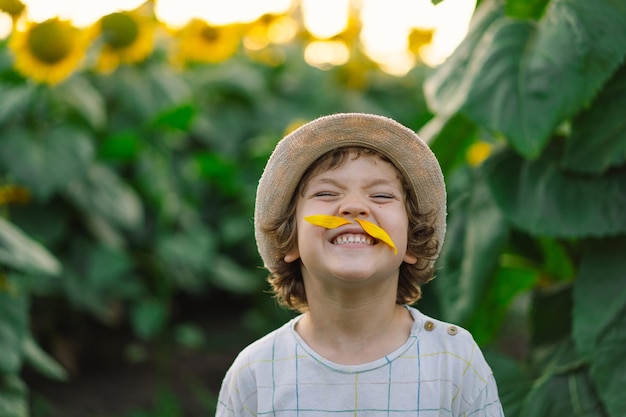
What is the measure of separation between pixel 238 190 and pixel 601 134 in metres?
2.63

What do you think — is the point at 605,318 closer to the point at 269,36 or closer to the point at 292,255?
the point at 292,255

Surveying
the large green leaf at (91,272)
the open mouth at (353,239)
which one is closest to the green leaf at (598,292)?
the open mouth at (353,239)

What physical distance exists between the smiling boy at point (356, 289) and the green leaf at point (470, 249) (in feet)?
2.54

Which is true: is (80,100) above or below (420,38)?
below

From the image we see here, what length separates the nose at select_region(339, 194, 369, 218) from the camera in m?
1.35

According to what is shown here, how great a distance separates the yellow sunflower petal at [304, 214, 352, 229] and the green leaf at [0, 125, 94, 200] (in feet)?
7.55

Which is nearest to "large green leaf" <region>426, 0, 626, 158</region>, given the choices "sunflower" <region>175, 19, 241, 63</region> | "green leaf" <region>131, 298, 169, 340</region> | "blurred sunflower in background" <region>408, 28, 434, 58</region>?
"green leaf" <region>131, 298, 169, 340</region>

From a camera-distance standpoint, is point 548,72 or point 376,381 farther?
point 548,72

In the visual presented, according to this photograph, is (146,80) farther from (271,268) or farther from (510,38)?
(271,268)

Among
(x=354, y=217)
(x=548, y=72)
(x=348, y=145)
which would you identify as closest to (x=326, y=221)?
(x=354, y=217)

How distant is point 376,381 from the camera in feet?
4.54

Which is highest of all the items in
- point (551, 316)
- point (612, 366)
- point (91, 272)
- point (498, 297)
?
point (91, 272)

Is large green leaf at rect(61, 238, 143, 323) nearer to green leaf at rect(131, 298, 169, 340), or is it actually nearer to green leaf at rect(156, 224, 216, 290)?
green leaf at rect(131, 298, 169, 340)

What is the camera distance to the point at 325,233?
1.37 meters
